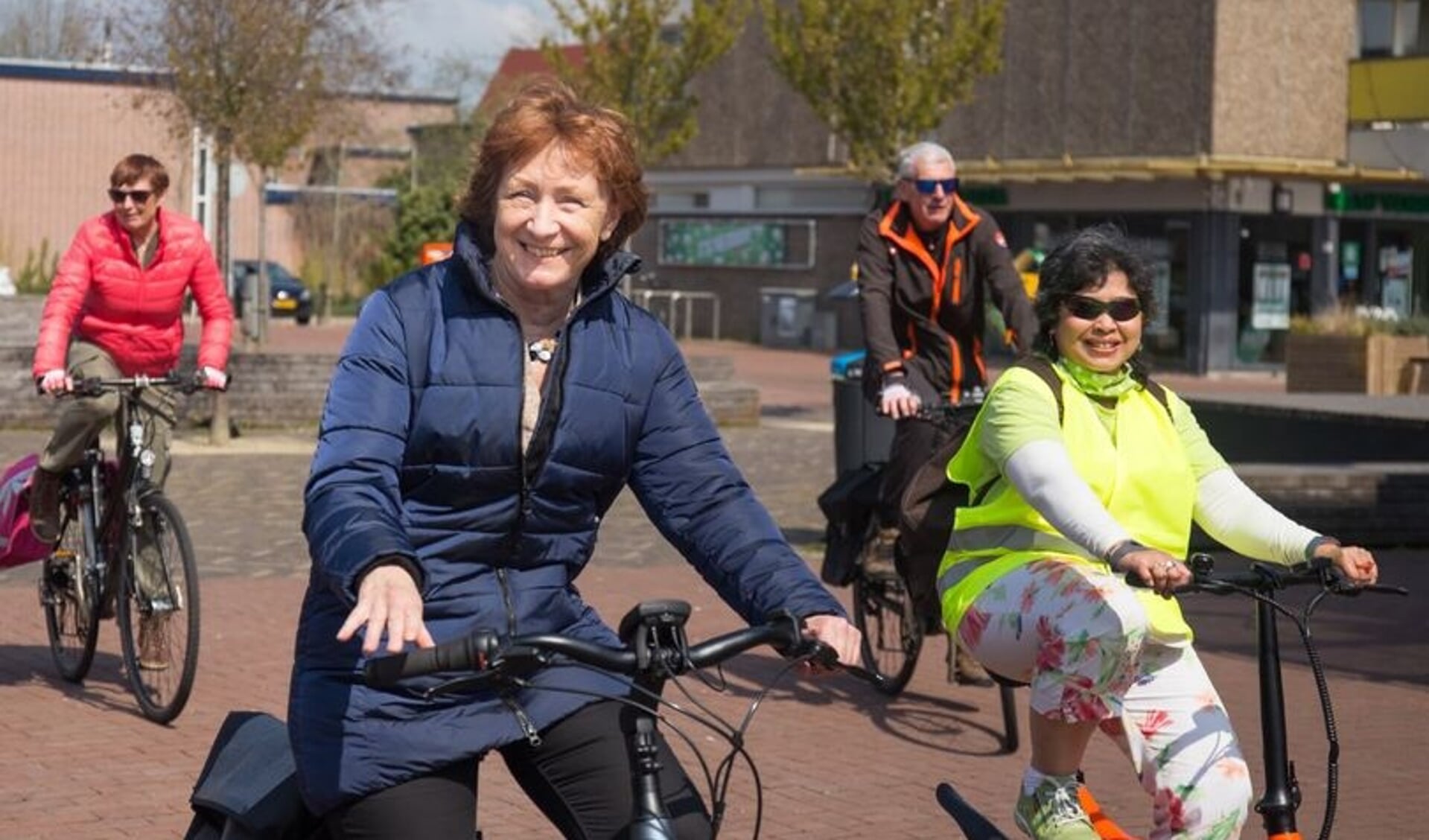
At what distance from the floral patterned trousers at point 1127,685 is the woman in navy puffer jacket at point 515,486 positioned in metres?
1.21

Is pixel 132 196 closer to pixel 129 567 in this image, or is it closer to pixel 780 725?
pixel 129 567

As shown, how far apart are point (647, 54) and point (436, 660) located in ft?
123

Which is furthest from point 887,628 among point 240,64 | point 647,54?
point 647,54

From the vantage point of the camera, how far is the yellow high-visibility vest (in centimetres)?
494

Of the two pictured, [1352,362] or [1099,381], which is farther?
[1352,362]

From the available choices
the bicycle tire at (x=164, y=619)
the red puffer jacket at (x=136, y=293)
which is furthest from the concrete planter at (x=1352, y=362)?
the bicycle tire at (x=164, y=619)

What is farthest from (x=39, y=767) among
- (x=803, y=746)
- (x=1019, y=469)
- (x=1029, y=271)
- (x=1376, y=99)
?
(x=1376, y=99)

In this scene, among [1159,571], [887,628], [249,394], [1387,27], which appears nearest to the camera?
[1159,571]

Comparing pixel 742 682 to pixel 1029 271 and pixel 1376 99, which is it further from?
pixel 1376 99

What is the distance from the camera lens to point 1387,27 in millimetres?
42812

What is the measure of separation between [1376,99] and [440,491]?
40756 mm

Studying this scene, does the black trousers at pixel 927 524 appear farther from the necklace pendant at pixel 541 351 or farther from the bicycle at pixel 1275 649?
the necklace pendant at pixel 541 351

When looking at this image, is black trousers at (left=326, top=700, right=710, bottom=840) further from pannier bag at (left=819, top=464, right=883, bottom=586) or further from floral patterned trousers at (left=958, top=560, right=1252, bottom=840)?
pannier bag at (left=819, top=464, right=883, bottom=586)

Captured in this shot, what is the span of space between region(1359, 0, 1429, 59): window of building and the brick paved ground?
31494mm
